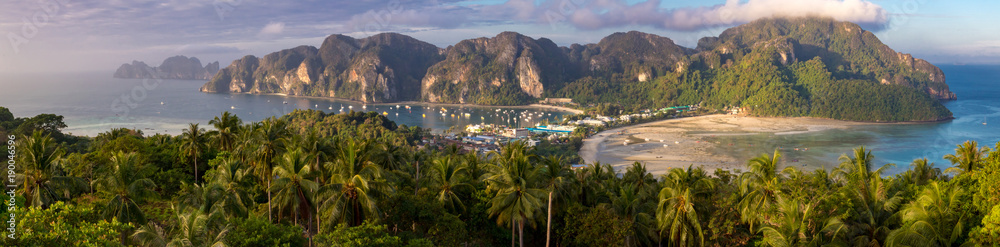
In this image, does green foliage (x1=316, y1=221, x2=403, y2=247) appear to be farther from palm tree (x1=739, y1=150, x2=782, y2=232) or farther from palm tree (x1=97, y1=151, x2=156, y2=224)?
palm tree (x1=739, y1=150, x2=782, y2=232)

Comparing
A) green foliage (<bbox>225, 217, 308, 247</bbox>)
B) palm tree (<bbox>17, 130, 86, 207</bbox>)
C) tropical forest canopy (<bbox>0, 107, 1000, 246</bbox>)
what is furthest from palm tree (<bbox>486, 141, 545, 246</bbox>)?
palm tree (<bbox>17, 130, 86, 207</bbox>)

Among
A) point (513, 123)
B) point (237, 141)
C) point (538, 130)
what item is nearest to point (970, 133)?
point (538, 130)

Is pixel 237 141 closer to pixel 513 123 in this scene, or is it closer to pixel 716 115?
pixel 513 123

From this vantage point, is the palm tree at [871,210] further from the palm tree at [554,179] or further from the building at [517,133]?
the building at [517,133]

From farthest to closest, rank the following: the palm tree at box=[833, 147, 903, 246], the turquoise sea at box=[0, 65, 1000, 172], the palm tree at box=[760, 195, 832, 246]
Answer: the turquoise sea at box=[0, 65, 1000, 172], the palm tree at box=[833, 147, 903, 246], the palm tree at box=[760, 195, 832, 246]

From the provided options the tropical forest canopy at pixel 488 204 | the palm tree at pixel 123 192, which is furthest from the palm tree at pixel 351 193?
the palm tree at pixel 123 192

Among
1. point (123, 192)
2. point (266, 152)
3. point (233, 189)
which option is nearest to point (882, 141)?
point (266, 152)
